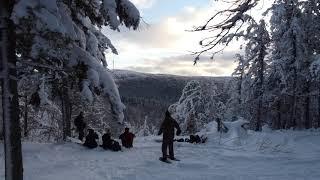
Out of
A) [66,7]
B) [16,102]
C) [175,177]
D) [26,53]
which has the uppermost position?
[66,7]

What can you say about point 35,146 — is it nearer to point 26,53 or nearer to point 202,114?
point 26,53

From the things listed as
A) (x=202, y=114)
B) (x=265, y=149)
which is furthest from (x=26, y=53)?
(x=202, y=114)

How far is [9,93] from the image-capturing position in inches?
392

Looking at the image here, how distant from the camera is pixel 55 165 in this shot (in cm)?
1508

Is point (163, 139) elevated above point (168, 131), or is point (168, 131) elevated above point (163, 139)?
point (168, 131)

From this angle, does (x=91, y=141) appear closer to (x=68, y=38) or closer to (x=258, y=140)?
(x=68, y=38)

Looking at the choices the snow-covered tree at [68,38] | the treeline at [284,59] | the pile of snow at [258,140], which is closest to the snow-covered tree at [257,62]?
the treeline at [284,59]

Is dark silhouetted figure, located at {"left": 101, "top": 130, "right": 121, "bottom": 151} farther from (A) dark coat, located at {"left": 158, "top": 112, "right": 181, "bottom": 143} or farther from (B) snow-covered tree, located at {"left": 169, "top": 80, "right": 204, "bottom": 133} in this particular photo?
(B) snow-covered tree, located at {"left": 169, "top": 80, "right": 204, "bottom": 133}

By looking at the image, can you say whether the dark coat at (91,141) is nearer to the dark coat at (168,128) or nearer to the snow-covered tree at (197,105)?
the dark coat at (168,128)

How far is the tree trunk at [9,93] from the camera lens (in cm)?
992

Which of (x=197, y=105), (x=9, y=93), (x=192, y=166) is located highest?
(x=197, y=105)

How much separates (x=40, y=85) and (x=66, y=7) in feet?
9.67

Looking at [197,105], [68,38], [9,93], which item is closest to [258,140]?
[68,38]

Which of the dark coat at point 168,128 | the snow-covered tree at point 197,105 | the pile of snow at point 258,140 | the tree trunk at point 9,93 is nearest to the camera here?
the tree trunk at point 9,93
